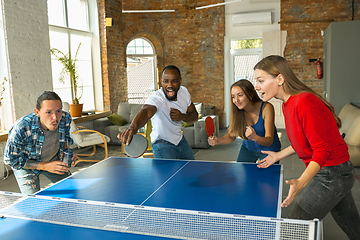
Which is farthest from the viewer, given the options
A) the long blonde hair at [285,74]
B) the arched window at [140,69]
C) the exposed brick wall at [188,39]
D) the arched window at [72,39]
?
the arched window at [140,69]

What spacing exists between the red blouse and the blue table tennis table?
0.34m

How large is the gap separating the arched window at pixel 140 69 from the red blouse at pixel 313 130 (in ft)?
27.9

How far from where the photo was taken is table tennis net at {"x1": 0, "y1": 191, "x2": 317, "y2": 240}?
1366 millimetres

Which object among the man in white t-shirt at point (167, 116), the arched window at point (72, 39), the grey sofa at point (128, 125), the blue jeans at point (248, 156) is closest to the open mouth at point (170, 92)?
the man in white t-shirt at point (167, 116)

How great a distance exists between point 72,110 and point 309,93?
249 inches

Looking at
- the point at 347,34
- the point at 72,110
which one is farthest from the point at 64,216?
the point at 347,34

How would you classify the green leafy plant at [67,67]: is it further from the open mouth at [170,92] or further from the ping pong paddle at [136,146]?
the ping pong paddle at [136,146]

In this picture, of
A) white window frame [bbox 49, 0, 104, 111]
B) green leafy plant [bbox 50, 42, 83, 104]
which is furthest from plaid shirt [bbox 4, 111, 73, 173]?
white window frame [bbox 49, 0, 104, 111]

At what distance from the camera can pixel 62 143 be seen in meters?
2.83

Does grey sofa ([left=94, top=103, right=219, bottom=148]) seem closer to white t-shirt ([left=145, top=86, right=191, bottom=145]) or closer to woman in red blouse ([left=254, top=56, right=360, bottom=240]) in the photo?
white t-shirt ([left=145, top=86, right=191, bottom=145])

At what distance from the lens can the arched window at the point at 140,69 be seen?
32.2ft

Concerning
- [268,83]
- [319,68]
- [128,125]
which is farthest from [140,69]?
[268,83]

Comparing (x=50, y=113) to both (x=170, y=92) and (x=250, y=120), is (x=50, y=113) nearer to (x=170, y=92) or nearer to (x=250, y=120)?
(x=170, y=92)

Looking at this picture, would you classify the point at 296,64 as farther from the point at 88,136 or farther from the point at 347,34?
the point at 88,136
